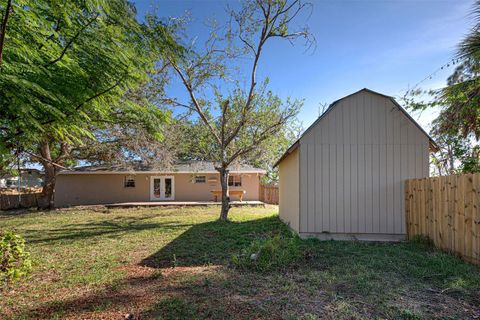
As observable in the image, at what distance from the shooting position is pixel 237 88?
1179 cm

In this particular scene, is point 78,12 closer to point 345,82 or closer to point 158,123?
point 158,123

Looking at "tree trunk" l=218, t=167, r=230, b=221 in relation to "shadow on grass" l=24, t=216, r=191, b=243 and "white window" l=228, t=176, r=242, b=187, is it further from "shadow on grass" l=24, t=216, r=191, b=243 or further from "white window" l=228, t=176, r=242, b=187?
"white window" l=228, t=176, r=242, b=187

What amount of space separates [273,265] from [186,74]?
854 centimetres

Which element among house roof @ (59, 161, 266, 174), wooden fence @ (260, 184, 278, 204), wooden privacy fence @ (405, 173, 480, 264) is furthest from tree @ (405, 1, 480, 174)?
house roof @ (59, 161, 266, 174)

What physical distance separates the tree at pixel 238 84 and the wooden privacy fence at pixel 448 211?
19.5 feet

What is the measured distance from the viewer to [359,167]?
7.37 meters

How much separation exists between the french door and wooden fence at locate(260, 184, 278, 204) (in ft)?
22.2

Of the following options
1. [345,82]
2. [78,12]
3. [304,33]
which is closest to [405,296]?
[78,12]

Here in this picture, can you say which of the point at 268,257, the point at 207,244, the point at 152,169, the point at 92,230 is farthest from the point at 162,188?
the point at 268,257

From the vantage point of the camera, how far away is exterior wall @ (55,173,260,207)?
2014 cm

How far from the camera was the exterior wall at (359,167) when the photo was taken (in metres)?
7.27

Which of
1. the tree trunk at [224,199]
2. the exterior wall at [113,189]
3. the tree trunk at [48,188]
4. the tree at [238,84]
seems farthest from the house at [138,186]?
the tree at [238,84]

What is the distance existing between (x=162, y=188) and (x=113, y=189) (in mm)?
3473

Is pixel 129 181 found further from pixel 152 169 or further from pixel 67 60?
pixel 67 60
